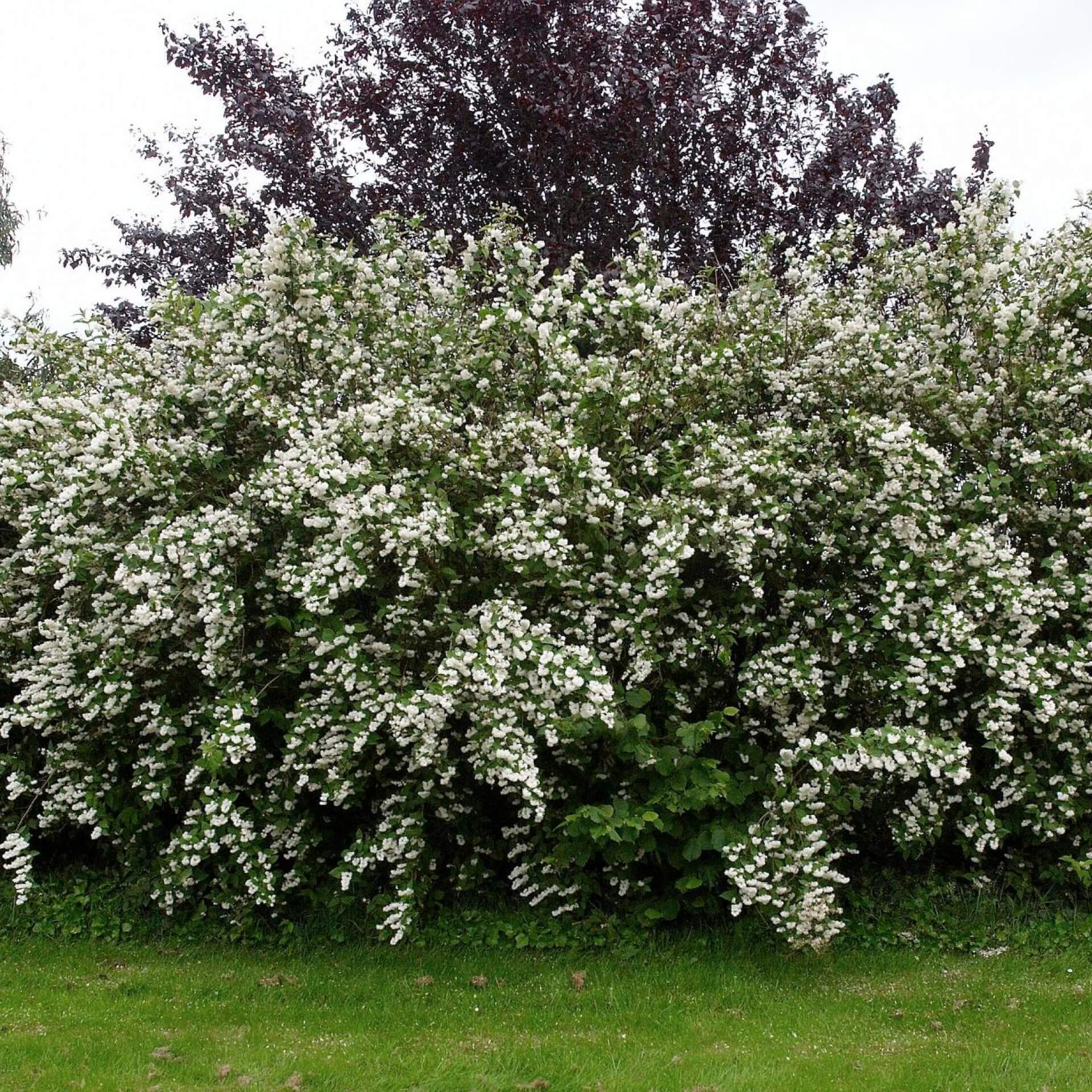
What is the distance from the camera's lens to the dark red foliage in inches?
453

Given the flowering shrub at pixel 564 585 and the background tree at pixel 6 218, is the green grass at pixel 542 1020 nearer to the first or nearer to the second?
the flowering shrub at pixel 564 585

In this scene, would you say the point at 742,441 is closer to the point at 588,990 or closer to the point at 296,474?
the point at 296,474

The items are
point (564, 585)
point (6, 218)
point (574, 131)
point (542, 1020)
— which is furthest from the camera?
point (6, 218)

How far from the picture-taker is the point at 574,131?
11289 millimetres

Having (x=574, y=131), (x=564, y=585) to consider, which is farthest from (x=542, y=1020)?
(x=574, y=131)

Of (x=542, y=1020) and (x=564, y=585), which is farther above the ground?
(x=564, y=585)

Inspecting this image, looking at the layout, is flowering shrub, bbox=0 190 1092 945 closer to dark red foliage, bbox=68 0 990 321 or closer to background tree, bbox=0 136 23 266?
dark red foliage, bbox=68 0 990 321

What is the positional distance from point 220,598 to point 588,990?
2.92 meters

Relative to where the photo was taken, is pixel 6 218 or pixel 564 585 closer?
pixel 564 585

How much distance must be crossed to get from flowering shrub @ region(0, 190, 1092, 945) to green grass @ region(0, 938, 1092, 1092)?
0.44 m

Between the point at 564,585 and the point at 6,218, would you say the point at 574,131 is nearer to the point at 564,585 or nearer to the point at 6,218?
the point at 564,585

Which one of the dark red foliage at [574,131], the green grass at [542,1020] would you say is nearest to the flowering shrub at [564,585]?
the green grass at [542,1020]

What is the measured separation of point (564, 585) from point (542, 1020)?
2207 millimetres

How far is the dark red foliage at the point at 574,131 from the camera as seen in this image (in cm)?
1152
